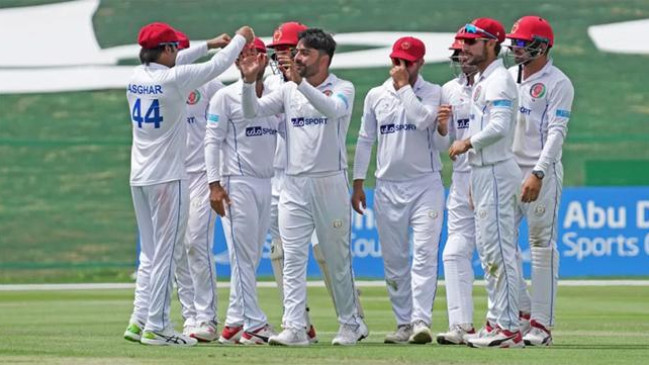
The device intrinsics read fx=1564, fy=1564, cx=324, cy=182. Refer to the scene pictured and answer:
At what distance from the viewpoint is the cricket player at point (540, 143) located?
31.5ft

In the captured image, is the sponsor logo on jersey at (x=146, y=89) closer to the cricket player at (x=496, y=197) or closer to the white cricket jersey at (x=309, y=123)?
the white cricket jersey at (x=309, y=123)

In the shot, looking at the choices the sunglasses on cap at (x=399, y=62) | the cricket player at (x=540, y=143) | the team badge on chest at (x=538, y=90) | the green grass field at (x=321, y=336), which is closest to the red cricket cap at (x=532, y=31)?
the cricket player at (x=540, y=143)

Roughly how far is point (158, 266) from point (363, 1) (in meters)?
19.1

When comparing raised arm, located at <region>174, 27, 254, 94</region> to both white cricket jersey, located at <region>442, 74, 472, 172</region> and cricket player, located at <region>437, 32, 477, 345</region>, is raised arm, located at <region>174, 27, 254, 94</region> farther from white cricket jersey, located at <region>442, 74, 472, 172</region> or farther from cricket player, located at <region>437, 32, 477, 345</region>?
white cricket jersey, located at <region>442, 74, 472, 172</region>

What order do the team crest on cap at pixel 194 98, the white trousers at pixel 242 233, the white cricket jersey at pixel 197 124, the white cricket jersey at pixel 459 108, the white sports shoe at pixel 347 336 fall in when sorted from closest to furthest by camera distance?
the white sports shoe at pixel 347 336 → the white trousers at pixel 242 233 → the white cricket jersey at pixel 459 108 → the white cricket jersey at pixel 197 124 → the team crest on cap at pixel 194 98

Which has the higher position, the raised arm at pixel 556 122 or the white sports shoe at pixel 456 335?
the raised arm at pixel 556 122

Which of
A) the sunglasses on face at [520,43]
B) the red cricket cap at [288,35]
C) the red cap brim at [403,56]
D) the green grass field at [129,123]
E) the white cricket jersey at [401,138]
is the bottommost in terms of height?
the green grass field at [129,123]

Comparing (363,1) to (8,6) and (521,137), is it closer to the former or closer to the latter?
(8,6)

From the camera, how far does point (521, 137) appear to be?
9719 millimetres

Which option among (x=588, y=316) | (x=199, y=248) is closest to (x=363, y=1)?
(x=588, y=316)

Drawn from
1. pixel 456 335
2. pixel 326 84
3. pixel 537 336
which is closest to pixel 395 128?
pixel 326 84

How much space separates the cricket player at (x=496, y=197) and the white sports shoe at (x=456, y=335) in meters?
0.42

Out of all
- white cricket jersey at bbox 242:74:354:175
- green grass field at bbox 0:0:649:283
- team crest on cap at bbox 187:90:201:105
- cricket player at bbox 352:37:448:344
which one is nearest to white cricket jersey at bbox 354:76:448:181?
cricket player at bbox 352:37:448:344

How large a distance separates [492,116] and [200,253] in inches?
95.3
